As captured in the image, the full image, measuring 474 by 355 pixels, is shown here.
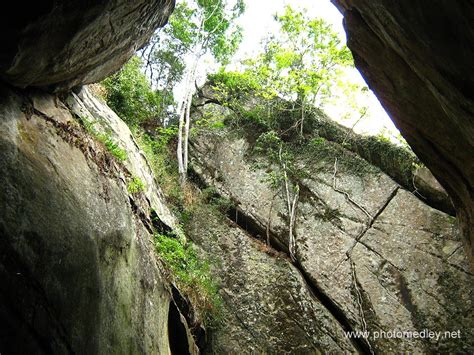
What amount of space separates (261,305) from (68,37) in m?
8.30

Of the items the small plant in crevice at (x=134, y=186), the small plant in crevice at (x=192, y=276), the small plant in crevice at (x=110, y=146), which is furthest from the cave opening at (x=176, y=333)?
the small plant in crevice at (x=110, y=146)

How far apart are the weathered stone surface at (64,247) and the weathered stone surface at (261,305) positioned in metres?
3.85

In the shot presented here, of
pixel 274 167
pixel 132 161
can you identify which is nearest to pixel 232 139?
pixel 274 167

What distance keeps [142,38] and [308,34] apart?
32.1 ft

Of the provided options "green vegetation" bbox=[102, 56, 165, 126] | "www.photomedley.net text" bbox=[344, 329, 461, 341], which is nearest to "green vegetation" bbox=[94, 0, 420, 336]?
"green vegetation" bbox=[102, 56, 165, 126]

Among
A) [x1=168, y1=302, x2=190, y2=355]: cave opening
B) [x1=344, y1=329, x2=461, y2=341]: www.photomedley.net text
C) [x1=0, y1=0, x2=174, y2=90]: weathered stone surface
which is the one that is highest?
[x1=0, y1=0, x2=174, y2=90]: weathered stone surface

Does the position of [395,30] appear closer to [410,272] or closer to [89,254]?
[89,254]

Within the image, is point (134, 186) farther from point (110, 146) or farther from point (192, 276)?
point (192, 276)

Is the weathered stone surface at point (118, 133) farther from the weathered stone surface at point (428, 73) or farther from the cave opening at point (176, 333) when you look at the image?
the weathered stone surface at point (428, 73)

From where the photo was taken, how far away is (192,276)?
955cm

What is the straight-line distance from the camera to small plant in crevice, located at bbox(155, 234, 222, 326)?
8414 millimetres

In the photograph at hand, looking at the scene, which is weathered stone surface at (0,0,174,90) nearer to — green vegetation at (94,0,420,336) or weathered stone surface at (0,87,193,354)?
weathered stone surface at (0,87,193,354)

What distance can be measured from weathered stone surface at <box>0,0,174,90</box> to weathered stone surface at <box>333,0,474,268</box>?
3721mm

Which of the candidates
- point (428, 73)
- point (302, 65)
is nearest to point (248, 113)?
point (302, 65)
